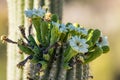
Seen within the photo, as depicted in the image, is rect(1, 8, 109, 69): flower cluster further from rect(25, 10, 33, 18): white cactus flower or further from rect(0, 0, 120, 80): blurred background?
rect(0, 0, 120, 80): blurred background

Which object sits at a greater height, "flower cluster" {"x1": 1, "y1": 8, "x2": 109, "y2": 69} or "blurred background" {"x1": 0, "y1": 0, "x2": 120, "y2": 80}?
"blurred background" {"x1": 0, "y1": 0, "x2": 120, "y2": 80}

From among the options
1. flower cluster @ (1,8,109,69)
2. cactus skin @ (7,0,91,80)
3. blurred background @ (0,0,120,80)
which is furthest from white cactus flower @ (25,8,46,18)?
blurred background @ (0,0,120,80)

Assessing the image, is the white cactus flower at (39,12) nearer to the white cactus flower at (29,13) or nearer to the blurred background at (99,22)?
the white cactus flower at (29,13)

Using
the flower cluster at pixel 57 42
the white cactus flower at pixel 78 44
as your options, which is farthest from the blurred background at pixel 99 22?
the white cactus flower at pixel 78 44

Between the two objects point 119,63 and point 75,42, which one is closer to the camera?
point 75,42

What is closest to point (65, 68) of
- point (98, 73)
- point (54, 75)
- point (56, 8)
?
point (54, 75)

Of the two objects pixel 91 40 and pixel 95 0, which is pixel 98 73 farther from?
pixel 95 0

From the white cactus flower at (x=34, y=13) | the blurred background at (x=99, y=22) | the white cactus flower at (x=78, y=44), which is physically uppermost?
the blurred background at (x=99, y=22)
